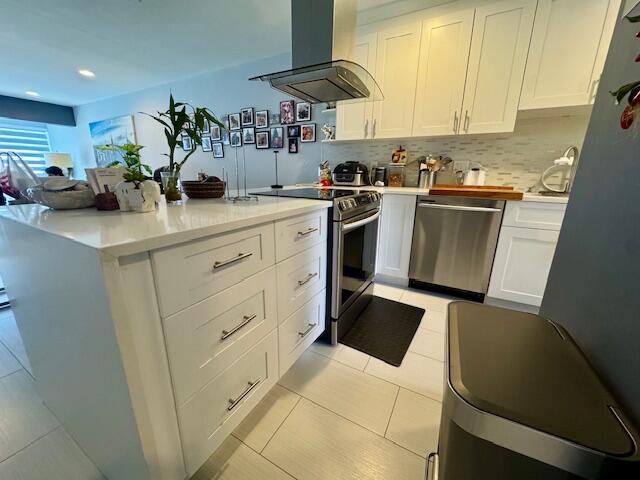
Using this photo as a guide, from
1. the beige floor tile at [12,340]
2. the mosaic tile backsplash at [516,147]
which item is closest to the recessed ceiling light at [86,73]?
the beige floor tile at [12,340]

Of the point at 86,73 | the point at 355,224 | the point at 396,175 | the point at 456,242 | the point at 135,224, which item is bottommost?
the point at 456,242

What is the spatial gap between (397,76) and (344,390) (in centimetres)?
251

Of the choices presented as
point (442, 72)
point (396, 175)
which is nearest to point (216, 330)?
point (396, 175)

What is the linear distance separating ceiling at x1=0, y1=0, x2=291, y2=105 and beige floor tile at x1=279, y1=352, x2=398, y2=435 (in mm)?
2898

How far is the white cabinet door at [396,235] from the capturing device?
2.24 meters

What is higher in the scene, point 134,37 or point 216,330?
point 134,37

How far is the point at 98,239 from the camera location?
0.59 metres

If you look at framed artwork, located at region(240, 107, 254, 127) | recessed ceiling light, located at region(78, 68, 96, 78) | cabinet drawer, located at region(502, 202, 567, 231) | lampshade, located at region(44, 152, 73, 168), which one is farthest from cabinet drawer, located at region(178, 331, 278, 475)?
lampshade, located at region(44, 152, 73, 168)

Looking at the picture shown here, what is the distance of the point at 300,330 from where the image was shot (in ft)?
4.47

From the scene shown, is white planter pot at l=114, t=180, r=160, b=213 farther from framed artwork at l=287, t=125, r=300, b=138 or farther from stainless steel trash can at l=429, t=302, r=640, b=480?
framed artwork at l=287, t=125, r=300, b=138

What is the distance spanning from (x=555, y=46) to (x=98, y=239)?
2.82m

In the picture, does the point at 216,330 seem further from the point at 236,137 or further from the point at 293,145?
the point at 236,137

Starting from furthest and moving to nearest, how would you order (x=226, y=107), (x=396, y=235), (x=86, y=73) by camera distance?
(x=86, y=73) < (x=226, y=107) < (x=396, y=235)

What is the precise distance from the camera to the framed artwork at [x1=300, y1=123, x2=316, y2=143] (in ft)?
10.0
